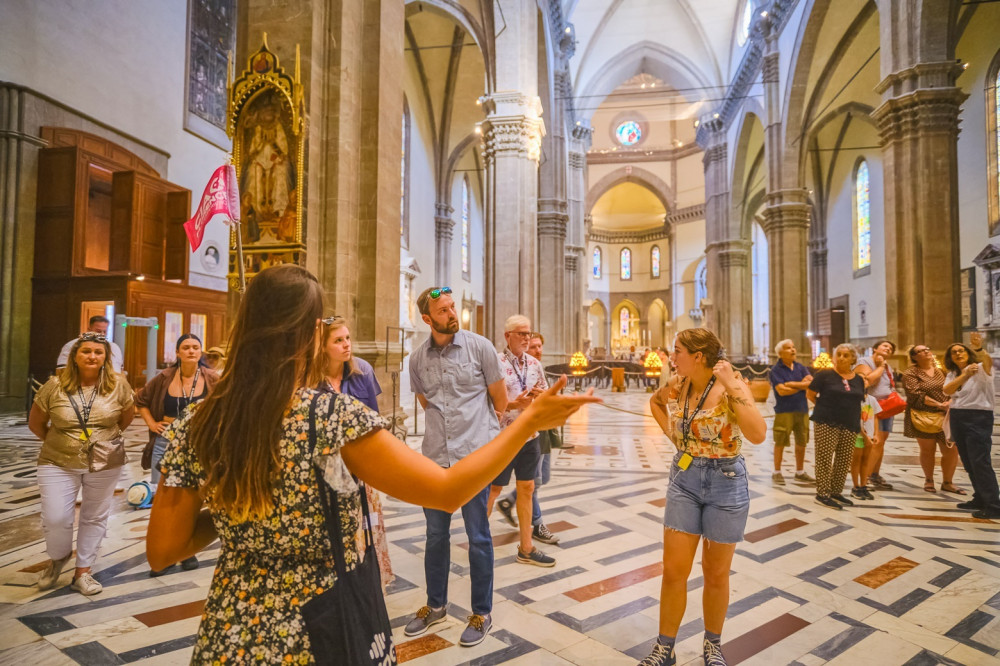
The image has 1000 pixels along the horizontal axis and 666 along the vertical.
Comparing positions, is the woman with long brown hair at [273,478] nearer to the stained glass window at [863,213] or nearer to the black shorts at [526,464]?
the black shorts at [526,464]

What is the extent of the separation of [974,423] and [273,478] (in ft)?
21.8

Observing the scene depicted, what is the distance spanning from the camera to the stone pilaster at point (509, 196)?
13.1 m

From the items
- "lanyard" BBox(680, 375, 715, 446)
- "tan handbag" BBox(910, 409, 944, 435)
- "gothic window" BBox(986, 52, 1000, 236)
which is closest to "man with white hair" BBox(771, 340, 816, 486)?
"tan handbag" BBox(910, 409, 944, 435)

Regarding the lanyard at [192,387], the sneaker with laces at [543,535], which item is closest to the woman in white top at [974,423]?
the sneaker with laces at [543,535]

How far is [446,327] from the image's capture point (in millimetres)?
3129

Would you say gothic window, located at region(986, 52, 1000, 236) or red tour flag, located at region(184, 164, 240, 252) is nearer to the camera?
red tour flag, located at region(184, 164, 240, 252)

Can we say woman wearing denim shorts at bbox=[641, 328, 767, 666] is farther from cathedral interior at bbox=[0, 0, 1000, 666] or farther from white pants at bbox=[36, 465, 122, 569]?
white pants at bbox=[36, 465, 122, 569]

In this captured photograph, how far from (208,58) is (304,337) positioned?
2083cm

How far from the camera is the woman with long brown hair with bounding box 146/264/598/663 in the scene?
1217 millimetres

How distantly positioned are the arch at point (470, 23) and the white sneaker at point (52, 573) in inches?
511

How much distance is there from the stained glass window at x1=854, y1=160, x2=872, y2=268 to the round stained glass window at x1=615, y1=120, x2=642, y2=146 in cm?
2191

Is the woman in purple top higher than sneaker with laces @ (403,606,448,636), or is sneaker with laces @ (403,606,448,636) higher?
the woman in purple top

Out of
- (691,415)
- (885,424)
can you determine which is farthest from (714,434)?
(885,424)

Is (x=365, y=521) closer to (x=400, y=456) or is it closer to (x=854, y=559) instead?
(x=400, y=456)
